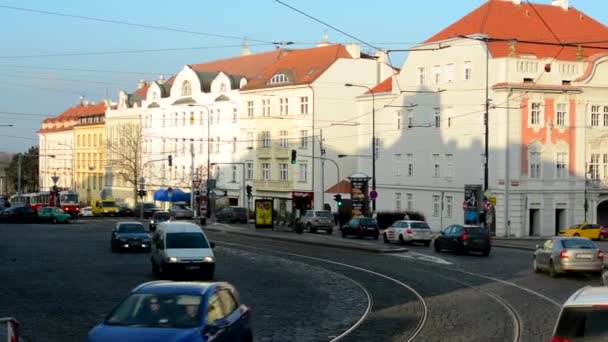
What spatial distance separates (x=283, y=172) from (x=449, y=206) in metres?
23.6

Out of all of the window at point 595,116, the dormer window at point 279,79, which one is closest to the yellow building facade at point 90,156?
the dormer window at point 279,79

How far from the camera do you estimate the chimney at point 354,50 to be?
8946 cm

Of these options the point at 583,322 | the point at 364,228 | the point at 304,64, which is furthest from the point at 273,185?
the point at 583,322

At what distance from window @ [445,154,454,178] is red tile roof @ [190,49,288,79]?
34.2m

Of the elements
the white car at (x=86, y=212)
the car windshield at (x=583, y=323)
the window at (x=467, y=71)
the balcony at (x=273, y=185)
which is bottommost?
the white car at (x=86, y=212)

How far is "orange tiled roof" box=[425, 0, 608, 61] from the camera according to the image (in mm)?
67125

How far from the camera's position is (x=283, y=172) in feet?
296

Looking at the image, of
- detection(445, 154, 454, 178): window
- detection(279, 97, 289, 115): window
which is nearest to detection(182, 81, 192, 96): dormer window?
detection(279, 97, 289, 115): window

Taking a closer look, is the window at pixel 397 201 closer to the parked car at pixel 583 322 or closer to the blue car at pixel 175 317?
the blue car at pixel 175 317

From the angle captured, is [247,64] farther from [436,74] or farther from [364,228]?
[364,228]

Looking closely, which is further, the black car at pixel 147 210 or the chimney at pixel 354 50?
the black car at pixel 147 210

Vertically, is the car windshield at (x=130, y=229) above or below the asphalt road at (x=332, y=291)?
above

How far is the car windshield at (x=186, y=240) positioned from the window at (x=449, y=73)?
41887 millimetres

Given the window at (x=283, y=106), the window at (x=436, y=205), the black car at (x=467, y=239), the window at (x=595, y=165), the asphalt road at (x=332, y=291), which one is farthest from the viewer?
the window at (x=283, y=106)
